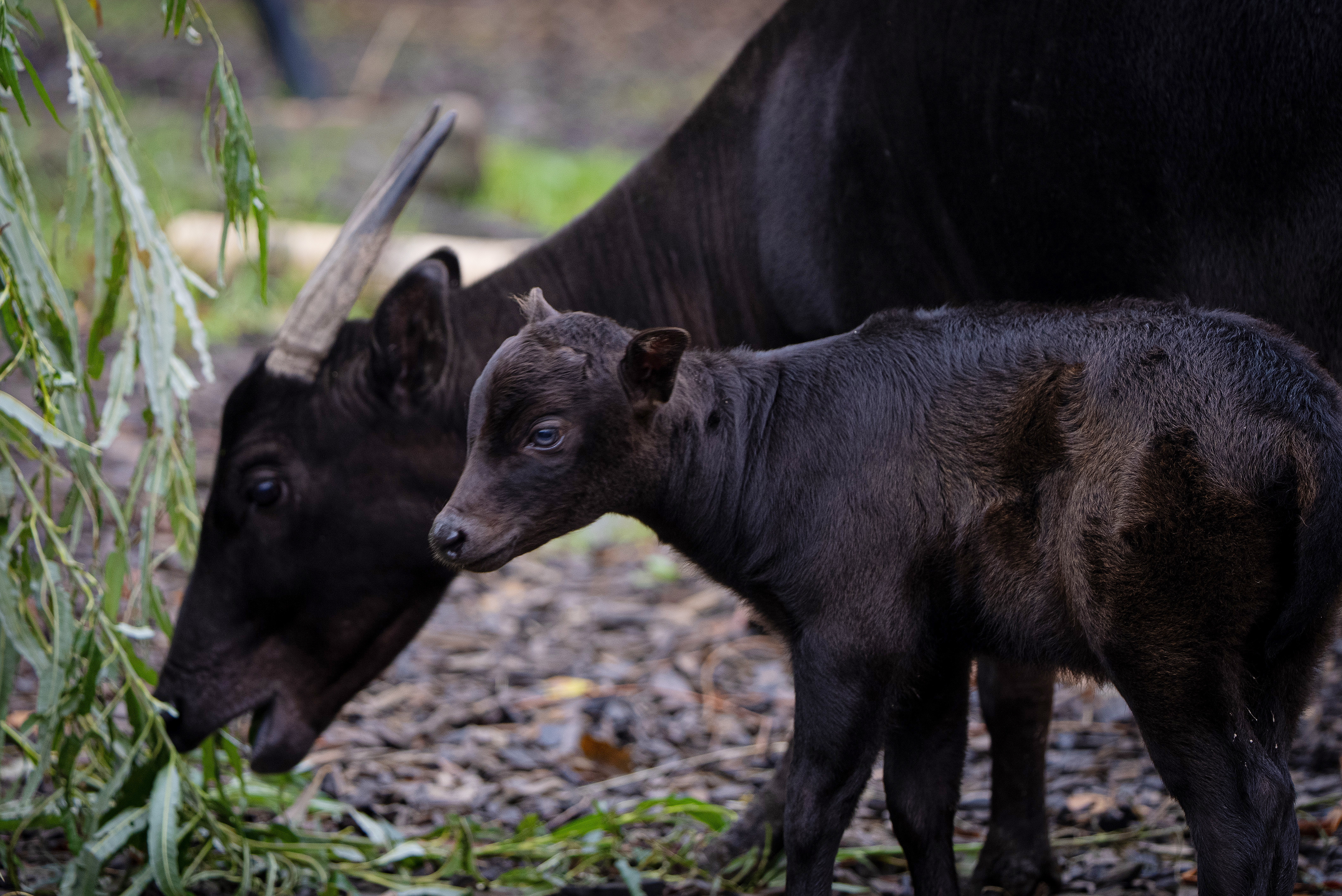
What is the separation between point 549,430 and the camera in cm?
293

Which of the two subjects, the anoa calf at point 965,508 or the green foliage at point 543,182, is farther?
the green foliage at point 543,182

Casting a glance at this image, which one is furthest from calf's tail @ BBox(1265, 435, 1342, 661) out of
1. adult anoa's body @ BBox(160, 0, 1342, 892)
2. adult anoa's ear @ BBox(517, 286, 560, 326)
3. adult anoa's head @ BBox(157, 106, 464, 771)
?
adult anoa's head @ BBox(157, 106, 464, 771)

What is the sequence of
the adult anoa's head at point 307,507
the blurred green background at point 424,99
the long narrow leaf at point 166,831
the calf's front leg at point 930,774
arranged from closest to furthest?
the calf's front leg at point 930,774 → the long narrow leaf at point 166,831 → the adult anoa's head at point 307,507 → the blurred green background at point 424,99

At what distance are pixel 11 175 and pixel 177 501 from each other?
1.08 metres

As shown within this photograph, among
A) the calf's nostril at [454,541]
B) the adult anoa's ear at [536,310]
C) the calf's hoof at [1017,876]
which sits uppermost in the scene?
the adult anoa's ear at [536,310]

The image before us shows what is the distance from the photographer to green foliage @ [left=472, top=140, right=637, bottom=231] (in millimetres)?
11930

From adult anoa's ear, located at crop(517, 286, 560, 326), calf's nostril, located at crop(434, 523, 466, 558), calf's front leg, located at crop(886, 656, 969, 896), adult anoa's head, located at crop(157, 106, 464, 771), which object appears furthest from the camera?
adult anoa's head, located at crop(157, 106, 464, 771)

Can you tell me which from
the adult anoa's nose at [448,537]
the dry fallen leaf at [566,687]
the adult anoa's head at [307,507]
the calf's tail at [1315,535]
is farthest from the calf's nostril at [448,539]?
the dry fallen leaf at [566,687]

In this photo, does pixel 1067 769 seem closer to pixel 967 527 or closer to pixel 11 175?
pixel 967 527

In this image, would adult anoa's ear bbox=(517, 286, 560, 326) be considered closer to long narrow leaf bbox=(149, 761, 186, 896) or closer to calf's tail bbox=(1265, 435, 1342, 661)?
calf's tail bbox=(1265, 435, 1342, 661)

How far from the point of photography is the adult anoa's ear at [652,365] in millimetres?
2906

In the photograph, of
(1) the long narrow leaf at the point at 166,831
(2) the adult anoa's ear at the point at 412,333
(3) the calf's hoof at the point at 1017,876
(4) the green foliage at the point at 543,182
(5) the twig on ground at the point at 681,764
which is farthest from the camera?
(4) the green foliage at the point at 543,182

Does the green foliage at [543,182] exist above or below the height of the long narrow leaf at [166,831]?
above

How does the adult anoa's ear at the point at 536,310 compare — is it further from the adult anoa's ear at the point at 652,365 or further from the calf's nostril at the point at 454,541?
the calf's nostril at the point at 454,541
